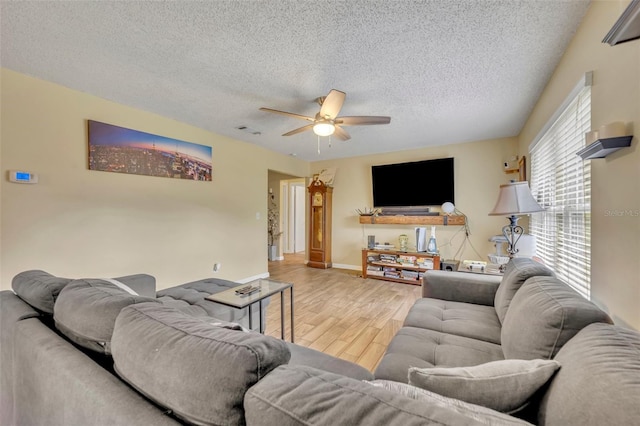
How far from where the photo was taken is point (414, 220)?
14.6ft

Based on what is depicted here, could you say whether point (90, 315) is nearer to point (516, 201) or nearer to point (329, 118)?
point (329, 118)

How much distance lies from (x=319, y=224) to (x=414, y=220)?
1.98 meters

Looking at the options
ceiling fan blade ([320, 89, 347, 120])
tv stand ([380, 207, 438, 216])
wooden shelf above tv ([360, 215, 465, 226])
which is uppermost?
ceiling fan blade ([320, 89, 347, 120])

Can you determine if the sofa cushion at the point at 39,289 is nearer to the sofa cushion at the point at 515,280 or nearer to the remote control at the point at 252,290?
the remote control at the point at 252,290

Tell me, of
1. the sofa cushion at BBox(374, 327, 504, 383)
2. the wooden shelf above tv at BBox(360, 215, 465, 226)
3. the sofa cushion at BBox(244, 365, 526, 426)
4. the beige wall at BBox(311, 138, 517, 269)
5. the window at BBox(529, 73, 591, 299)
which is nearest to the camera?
the sofa cushion at BBox(244, 365, 526, 426)

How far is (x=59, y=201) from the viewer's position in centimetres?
231

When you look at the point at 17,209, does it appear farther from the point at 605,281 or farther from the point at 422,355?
the point at 605,281

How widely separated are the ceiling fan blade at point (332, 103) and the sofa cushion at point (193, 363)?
6.40ft

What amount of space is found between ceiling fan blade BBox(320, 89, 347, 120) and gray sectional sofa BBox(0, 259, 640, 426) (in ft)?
6.06

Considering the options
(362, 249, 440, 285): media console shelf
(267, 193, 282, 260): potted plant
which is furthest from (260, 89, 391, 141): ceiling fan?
(267, 193, 282, 260): potted plant

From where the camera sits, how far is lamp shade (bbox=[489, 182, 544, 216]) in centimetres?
196

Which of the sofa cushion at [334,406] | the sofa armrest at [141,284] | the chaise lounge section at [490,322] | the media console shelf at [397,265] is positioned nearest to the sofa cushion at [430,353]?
the chaise lounge section at [490,322]

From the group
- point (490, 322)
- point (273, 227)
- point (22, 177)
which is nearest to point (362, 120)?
point (490, 322)

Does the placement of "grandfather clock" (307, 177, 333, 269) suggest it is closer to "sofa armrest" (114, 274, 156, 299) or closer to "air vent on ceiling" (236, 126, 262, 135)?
"air vent on ceiling" (236, 126, 262, 135)
